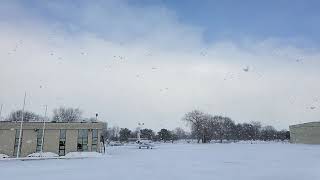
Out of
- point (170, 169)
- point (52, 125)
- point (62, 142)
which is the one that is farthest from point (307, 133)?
point (170, 169)

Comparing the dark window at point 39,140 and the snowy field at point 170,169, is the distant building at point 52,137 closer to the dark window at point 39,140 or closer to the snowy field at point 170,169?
the dark window at point 39,140

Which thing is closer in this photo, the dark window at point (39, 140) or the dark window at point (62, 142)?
the dark window at point (39, 140)

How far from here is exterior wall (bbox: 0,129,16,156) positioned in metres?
59.2

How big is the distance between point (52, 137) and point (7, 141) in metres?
7.33

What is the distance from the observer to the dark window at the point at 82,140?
6255cm

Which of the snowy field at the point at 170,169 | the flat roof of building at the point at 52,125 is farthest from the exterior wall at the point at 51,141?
the snowy field at the point at 170,169

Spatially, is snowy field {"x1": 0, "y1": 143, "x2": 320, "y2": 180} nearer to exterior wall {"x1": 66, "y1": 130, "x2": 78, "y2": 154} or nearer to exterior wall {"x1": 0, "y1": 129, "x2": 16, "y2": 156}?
exterior wall {"x1": 0, "y1": 129, "x2": 16, "y2": 156}

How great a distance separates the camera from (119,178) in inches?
919

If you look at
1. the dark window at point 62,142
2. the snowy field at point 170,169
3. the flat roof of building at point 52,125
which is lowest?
the snowy field at point 170,169

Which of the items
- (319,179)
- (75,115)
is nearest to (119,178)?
(319,179)

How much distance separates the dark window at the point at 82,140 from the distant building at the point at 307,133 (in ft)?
331

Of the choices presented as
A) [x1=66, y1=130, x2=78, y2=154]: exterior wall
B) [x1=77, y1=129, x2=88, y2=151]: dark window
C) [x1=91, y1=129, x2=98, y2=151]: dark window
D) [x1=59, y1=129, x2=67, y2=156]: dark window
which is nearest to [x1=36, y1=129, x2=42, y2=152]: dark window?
[x1=59, y1=129, x2=67, y2=156]: dark window

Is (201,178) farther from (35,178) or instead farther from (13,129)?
(13,129)

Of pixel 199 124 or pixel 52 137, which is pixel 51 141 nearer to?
pixel 52 137
